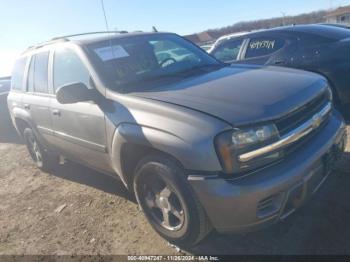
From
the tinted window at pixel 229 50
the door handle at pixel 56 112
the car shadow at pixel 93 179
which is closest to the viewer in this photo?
the door handle at pixel 56 112

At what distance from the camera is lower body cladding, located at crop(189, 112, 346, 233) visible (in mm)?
2514

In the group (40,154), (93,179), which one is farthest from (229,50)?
(40,154)

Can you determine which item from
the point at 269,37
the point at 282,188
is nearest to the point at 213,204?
the point at 282,188

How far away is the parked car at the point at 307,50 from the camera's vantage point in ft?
17.6

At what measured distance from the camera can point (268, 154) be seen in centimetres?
263

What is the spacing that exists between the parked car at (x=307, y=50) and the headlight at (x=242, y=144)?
10.8ft

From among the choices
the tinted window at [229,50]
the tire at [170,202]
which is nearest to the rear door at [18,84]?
the tire at [170,202]

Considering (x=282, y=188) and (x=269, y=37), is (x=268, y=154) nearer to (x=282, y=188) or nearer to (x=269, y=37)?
(x=282, y=188)

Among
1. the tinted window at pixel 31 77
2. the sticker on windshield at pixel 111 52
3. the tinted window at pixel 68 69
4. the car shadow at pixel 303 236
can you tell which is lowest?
the car shadow at pixel 303 236

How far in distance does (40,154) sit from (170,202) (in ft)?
10.9

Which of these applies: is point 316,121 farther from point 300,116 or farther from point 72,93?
point 72,93

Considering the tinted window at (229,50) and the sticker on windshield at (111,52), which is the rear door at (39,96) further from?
the tinted window at (229,50)

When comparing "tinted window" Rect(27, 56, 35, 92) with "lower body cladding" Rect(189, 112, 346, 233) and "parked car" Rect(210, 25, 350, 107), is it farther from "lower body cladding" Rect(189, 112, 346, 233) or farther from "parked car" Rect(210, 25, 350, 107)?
"parked car" Rect(210, 25, 350, 107)

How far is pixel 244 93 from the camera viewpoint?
117 inches
